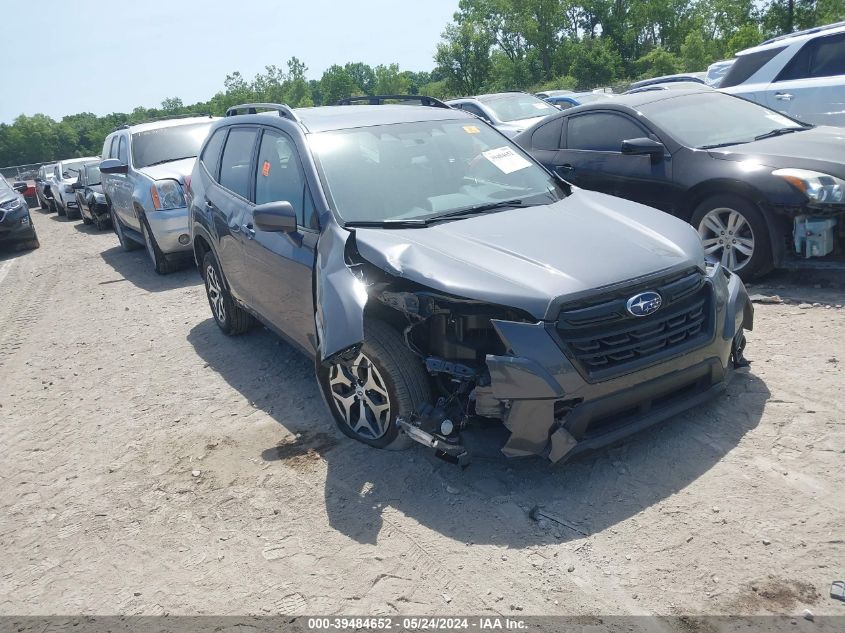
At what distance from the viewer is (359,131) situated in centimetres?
492

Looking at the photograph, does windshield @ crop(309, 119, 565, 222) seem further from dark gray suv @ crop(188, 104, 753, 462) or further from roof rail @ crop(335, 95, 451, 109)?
roof rail @ crop(335, 95, 451, 109)

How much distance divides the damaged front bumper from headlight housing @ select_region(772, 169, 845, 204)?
2.56 m

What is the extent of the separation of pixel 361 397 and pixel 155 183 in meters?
6.61

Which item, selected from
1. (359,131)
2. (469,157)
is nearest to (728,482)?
(469,157)

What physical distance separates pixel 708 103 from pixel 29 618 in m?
6.87

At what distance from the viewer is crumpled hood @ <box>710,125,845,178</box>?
231 inches

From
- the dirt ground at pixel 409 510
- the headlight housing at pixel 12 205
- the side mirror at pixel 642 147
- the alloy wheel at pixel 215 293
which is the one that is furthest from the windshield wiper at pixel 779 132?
the headlight housing at pixel 12 205

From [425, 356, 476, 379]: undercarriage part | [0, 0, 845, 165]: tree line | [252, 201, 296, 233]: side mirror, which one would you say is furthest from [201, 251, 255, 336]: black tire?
[0, 0, 845, 165]: tree line

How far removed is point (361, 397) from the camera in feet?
13.7

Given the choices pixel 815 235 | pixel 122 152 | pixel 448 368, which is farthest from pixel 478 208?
pixel 122 152

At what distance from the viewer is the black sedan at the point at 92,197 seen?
15.7 m

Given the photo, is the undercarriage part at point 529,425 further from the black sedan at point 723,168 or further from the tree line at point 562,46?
the tree line at point 562,46

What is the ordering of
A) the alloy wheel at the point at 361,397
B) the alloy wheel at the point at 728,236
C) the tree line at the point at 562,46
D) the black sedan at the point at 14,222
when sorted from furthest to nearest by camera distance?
the tree line at the point at 562,46 → the black sedan at the point at 14,222 → the alloy wheel at the point at 728,236 → the alloy wheel at the point at 361,397

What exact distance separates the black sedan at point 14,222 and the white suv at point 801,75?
12345 mm
